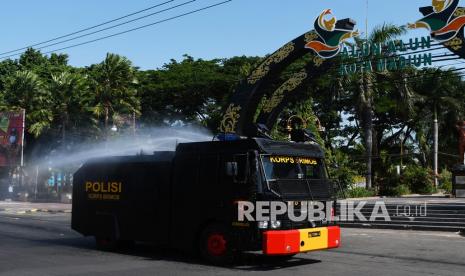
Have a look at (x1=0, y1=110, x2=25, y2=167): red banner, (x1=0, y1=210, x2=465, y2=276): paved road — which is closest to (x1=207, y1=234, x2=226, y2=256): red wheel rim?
(x1=0, y1=210, x2=465, y2=276): paved road

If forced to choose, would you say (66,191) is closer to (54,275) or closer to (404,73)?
(404,73)

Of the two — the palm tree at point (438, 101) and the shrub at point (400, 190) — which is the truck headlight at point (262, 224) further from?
the palm tree at point (438, 101)

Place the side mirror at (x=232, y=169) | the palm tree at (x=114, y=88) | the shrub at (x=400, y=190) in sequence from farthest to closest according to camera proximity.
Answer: the palm tree at (x=114, y=88) → the shrub at (x=400, y=190) → the side mirror at (x=232, y=169)

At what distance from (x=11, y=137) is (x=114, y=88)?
11.0 m

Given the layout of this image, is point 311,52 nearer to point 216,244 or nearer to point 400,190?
point 216,244

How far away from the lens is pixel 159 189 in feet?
41.3

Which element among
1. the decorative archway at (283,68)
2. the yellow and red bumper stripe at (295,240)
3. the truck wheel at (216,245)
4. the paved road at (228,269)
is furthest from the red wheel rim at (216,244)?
the decorative archway at (283,68)

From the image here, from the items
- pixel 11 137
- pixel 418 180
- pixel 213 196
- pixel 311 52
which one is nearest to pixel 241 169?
pixel 213 196

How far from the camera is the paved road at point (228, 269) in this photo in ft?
34.8

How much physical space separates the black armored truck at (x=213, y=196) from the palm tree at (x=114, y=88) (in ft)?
95.7

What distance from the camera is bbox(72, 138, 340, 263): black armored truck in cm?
1084

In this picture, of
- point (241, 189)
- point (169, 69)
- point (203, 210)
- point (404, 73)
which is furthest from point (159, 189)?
point (169, 69)

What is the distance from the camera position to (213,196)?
11.5 m

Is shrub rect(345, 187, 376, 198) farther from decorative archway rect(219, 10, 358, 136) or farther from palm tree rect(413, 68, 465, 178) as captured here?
palm tree rect(413, 68, 465, 178)
